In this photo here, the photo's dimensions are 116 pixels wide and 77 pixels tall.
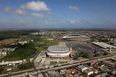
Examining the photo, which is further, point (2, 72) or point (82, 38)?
point (82, 38)

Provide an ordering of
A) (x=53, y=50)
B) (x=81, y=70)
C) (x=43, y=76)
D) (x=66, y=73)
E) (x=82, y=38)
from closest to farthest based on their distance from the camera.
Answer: (x=43, y=76) < (x=66, y=73) < (x=81, y=70) < (x=53, y=50) < (x=82, y=38)

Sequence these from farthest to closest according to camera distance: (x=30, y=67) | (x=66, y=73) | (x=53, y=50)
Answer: (x=53, y=50) → (x=30, y=67) → (x=66, y=73)

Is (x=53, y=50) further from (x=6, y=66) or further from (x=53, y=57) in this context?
(x=6, y=66)

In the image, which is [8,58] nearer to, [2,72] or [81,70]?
[2,72]

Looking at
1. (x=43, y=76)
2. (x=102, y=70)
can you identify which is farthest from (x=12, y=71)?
(x=102, y=70)

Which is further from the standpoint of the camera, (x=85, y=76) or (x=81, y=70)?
(x=81, y=70)

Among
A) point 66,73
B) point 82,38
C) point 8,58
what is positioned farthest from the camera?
point 82,38

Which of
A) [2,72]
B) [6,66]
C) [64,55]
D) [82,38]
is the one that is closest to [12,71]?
[2,72]

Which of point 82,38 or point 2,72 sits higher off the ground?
point 82,38

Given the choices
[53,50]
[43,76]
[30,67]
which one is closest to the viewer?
[43,76]
